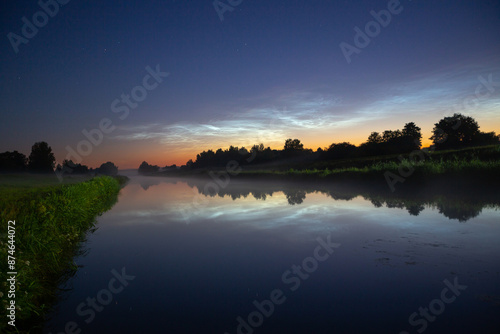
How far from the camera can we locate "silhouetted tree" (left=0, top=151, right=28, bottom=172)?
45906mm

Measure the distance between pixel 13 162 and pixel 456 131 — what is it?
90271mm

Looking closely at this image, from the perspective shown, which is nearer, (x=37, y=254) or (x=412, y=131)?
(x=37, y=254)

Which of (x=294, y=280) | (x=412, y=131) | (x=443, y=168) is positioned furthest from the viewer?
(x=412, y=131)

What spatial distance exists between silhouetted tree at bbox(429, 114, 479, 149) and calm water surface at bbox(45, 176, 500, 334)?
178 feet

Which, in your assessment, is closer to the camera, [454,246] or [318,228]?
[454,246]

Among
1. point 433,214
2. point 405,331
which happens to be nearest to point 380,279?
point 405,331

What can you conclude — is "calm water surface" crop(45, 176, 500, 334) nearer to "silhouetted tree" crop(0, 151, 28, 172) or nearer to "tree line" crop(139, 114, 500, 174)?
"tree line" crop(139, 114, 500, 174)

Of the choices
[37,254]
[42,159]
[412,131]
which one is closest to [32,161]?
[42,159]

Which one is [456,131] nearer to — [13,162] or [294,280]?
[294,280]

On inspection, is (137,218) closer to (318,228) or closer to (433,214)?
(318,228)

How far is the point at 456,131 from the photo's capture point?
52594 millimetres

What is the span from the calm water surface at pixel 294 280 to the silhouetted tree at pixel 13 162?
55.3 meters

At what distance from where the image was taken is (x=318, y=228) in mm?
7578

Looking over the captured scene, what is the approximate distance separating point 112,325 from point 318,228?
19.3 ft
